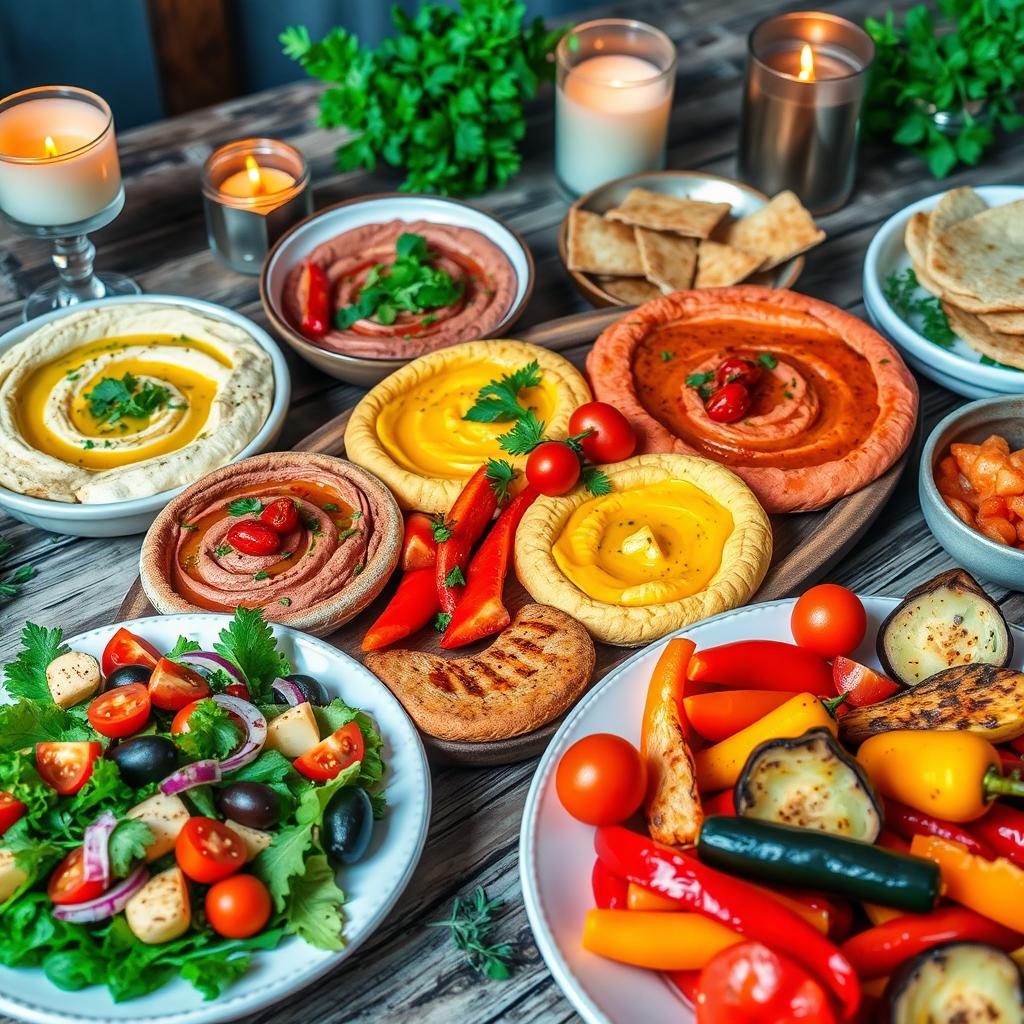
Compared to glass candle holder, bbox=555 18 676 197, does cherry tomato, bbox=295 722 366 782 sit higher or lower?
lower

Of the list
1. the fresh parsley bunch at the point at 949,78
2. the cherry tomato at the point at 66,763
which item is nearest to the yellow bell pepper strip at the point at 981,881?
the cherry tomato at the point at 66,763

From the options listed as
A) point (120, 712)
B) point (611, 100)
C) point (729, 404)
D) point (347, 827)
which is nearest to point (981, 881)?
point (347, 827)

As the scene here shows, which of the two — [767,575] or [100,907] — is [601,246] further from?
[100,907]

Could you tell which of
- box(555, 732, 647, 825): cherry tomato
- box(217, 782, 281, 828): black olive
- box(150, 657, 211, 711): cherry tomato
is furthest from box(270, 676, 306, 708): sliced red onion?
box(555, 732, 647, 825): cherry tomato

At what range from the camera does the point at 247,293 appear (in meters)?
5.29

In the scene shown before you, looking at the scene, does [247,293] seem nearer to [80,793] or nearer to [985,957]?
[80,793]

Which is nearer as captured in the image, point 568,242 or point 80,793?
point 80,793

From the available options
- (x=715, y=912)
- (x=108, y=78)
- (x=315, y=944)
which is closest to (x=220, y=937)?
(x=315, y=944)

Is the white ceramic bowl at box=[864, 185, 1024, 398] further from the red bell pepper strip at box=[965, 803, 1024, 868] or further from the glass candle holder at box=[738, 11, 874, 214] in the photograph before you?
the red bell pepper strip at box=[965, 803, 1024, 868]

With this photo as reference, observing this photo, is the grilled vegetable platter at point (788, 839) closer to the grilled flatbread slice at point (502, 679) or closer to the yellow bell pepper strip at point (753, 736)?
the yellow bell pepper strip at point (753, 736)

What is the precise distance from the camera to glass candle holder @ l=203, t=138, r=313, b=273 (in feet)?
16.7

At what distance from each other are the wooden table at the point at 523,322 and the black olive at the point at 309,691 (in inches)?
17.5

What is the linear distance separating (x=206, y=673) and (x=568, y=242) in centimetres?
267

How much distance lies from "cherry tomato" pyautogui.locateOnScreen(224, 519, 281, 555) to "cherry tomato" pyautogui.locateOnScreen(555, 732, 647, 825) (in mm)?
1323
